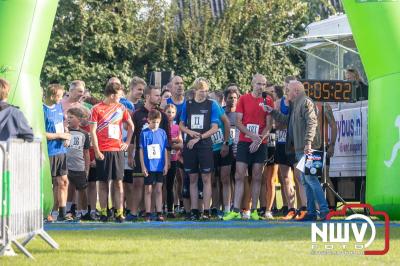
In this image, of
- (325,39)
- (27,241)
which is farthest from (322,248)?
(325,39)

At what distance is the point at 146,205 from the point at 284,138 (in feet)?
8.24

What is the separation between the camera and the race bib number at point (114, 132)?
1688cm

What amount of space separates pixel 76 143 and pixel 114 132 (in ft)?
2.64

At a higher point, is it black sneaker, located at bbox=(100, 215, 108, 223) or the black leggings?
the black leggings

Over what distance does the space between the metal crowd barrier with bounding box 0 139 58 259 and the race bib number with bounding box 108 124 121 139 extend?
4.80 m

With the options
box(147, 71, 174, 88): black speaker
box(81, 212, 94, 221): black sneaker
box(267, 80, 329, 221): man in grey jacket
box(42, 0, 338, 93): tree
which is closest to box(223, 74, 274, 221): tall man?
box(267, 80, 329, 221): man in grey jacket

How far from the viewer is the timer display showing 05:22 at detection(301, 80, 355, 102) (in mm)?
17953

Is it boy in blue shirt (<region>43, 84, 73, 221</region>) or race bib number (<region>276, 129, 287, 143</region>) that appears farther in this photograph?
race bib number (<region>276, 129, 287, 143</region>)

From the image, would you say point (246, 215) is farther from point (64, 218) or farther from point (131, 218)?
point (64, 218)

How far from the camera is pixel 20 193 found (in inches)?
443

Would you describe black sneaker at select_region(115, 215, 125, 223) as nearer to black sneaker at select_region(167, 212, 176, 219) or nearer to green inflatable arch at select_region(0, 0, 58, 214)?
green inflatable arch at select_region(0, 0, 58, 214)

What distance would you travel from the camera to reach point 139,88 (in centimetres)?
1886

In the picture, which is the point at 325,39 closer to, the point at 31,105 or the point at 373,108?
the point at 373,108

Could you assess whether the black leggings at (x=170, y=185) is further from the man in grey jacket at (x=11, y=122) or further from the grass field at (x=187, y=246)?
the man in grey jacket at (x=11, y=122)
